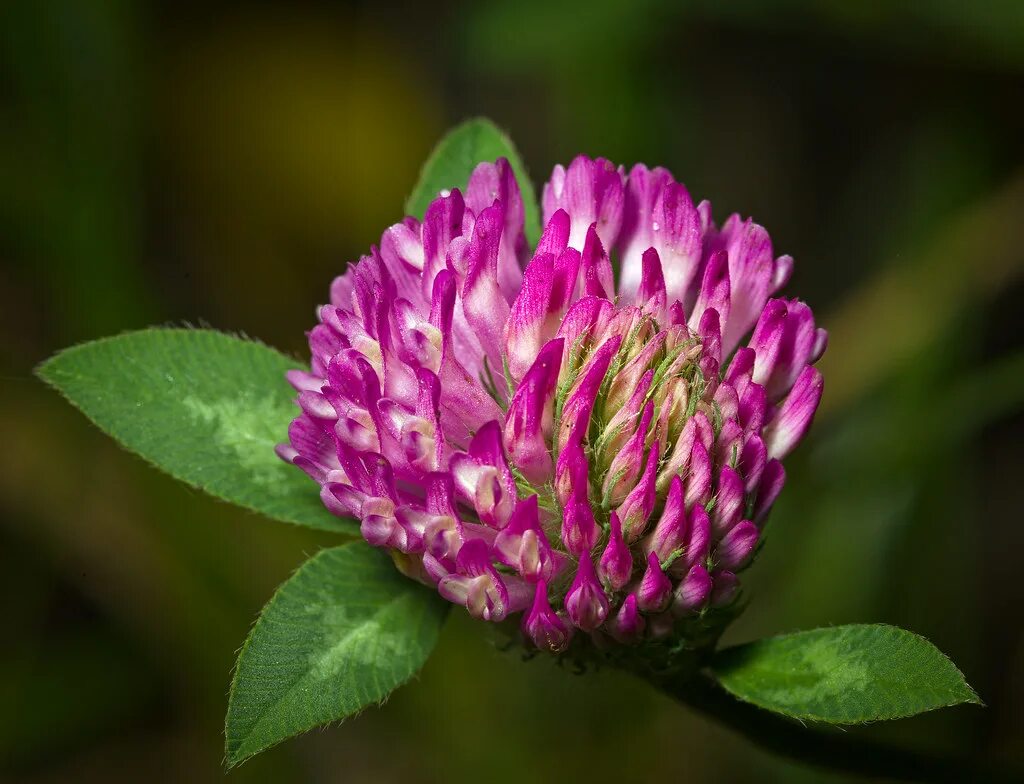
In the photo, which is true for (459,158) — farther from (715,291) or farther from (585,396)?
(585,396)

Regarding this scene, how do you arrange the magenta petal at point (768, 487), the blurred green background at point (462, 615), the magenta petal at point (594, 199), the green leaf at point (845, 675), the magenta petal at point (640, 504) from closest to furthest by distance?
the green leaf at point (845, 675), the magenta petal at point (640, 504), the magenta petal at point (768, 487), the magenta petal at point (594, 199), the blurred green background at point (462, 615)

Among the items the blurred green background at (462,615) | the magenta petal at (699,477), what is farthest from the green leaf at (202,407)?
the blurred green background at (462,615)

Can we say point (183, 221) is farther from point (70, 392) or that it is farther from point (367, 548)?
point (367, 548)

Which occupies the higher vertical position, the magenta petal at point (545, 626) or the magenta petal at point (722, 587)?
the magenta petal at point (722, 587)

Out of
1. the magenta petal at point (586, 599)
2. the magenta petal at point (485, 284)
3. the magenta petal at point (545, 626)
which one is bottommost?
the magenta petal at point (545, 626)

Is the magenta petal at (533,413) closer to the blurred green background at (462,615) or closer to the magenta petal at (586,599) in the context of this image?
the magenta petal at (586,599)

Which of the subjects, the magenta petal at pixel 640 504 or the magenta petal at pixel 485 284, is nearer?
the magenta petal at pixel 640 504
